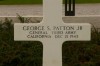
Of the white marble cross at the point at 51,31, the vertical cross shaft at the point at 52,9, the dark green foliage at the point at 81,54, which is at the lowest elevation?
the dark green foliage at the point at 81,54

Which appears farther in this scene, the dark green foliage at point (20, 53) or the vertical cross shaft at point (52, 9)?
the dark green foliage at point (20, 53)

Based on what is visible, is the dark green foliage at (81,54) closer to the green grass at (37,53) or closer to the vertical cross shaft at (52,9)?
the green grass at (37,53)

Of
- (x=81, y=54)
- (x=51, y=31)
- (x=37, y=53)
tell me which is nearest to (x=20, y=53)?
(x=37, y=53)

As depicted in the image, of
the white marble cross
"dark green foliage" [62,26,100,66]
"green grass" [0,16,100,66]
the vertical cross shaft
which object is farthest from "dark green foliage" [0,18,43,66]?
the vertical cross shaft

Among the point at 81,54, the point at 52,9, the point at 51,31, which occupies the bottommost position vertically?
the point at 81,54

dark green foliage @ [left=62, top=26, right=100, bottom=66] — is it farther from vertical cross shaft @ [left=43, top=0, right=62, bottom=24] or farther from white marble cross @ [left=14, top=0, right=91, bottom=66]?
vertical cross shaft @ [left=43, top=0, right=62, bottom=24]

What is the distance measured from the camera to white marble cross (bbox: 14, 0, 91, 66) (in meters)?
5.43

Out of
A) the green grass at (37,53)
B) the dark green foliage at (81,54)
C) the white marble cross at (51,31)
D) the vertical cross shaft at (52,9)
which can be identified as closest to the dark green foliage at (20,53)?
the green grass at (37,53)

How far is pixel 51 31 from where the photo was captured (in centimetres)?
545

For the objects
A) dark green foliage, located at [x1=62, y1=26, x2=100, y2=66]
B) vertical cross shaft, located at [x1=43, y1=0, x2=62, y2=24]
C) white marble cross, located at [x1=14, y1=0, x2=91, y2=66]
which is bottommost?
dark green foliage, located at [x1=62, y1=26, x2=100, y2=66]

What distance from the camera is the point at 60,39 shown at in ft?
18.0

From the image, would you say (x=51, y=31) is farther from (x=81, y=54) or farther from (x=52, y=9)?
(x=81, y=54)

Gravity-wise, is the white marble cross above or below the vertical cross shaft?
below

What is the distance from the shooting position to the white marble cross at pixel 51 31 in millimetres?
5426
